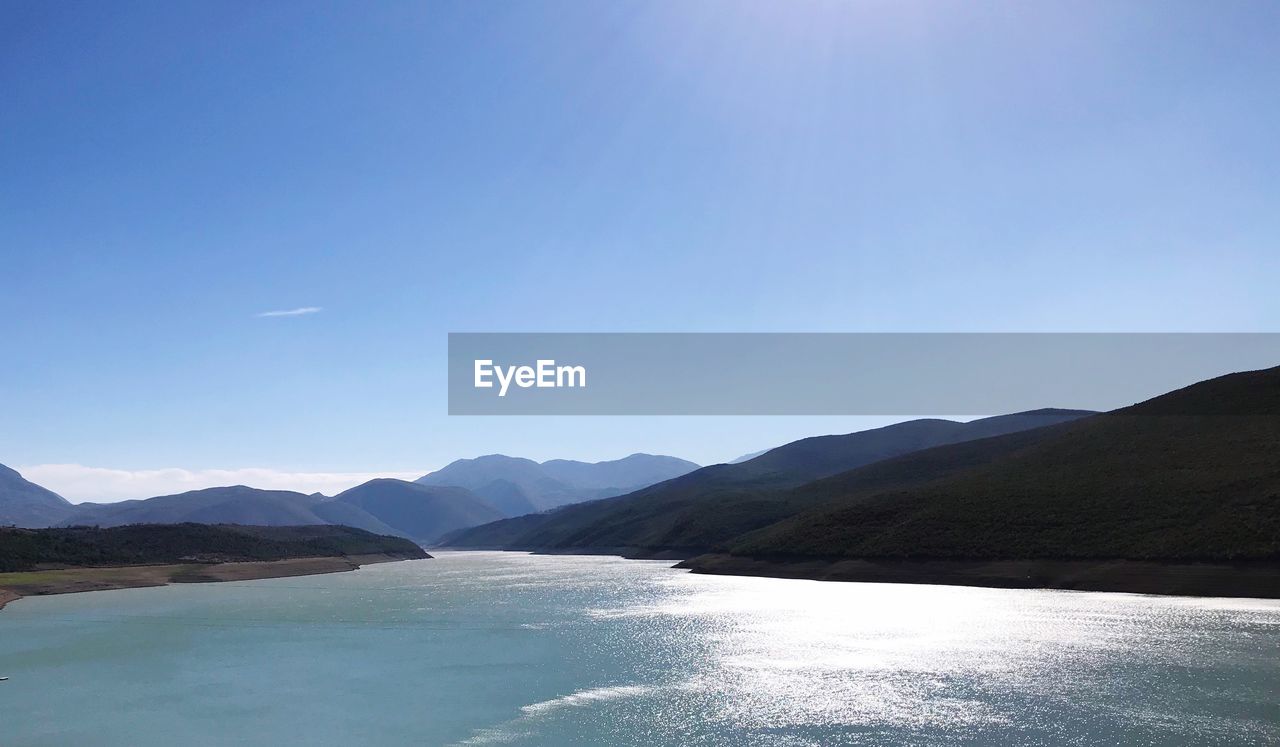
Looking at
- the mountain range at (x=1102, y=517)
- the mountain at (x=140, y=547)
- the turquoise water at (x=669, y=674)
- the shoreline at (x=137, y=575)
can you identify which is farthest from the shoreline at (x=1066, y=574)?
the mountain at (x=140, y=547)

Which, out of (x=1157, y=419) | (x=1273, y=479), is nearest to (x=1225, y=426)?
(x=1157, y=419)

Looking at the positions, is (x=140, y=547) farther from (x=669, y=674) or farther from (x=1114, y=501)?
(x=1114, y=501)

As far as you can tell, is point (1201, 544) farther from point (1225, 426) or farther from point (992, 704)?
point (992, 704)

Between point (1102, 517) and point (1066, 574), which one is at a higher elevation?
point (1102, 517)

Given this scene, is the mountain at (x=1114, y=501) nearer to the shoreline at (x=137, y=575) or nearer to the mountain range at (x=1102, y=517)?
the mountain range at (x=1102, y=517)

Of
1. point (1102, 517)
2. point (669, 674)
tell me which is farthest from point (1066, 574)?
point (669, 674)

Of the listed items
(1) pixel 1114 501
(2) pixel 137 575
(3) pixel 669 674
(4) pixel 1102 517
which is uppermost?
(1) pixel 1114 501

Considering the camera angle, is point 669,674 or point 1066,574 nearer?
point 669,674
